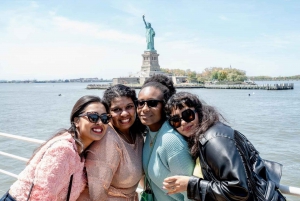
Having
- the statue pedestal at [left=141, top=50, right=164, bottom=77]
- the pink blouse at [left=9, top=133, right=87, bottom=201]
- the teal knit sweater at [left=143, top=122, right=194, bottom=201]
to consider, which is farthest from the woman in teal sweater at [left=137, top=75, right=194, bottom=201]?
the statue pedestal at [left=141, top=50, right=164, bottom=77]

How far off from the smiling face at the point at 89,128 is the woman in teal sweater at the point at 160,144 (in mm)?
357

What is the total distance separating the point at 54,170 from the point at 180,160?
0.82 meters

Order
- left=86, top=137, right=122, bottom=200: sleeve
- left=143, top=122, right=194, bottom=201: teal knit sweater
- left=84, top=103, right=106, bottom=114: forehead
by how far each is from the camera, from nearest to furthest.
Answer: left=143, top=122, right=194, bottom=201: teal knit sweater, left=86, top=137, right=122, bottom=200: sleeve, left=84, top=103, right=106, bottom=114: forehead

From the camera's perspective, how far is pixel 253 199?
1.63m

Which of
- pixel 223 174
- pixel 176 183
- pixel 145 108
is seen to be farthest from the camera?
pixel 145 108

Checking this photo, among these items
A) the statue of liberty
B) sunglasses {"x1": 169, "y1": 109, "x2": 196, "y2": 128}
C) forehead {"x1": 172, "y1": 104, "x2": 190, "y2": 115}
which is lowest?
sunglasses {"x1": 169, "y1": 109, "x2": 196, "y2": 128}

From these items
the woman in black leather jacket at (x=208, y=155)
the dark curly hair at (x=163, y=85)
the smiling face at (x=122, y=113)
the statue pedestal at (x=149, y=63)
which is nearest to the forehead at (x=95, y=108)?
the smiling face at (x=122, y=113)

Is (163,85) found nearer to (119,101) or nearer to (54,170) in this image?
(119,101)

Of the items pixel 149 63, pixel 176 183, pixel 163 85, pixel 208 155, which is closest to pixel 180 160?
pixel 176 183

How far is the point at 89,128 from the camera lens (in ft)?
7.14

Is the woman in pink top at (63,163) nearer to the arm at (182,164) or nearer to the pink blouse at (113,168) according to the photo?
the pink blouse at (113,168)

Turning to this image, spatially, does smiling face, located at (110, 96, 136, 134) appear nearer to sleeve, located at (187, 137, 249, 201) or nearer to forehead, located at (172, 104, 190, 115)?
forehead, located at (172, 104, 190, 115)

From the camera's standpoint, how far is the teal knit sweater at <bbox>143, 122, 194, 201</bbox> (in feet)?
6.42

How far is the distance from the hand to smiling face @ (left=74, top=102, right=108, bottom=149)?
24.6 inches
